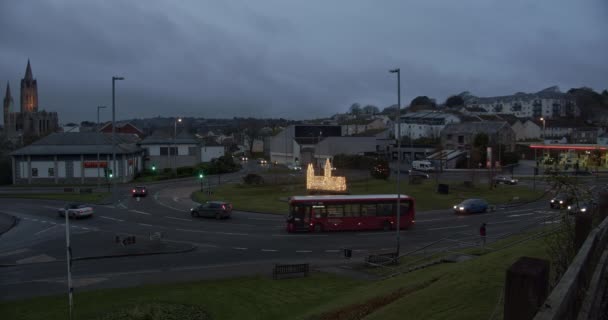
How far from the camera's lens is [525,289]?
15.4 feet

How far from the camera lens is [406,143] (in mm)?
105625

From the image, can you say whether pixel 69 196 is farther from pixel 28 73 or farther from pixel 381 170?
pixel 28 73

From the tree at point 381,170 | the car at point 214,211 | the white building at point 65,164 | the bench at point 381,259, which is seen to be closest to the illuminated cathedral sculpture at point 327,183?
the car at point 214,211

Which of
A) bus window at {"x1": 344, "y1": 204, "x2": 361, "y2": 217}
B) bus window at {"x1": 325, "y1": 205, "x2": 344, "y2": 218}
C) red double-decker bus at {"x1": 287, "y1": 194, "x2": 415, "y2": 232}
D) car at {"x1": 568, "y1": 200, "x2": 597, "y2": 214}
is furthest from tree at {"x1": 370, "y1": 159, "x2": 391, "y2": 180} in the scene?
car at {"x1": 568, "y1": 200, "x2": 597, "y2": 214}

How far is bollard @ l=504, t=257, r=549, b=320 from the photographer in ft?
15.2

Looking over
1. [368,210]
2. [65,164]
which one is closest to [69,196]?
[65,164]

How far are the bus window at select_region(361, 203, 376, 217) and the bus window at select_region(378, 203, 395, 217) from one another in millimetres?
387

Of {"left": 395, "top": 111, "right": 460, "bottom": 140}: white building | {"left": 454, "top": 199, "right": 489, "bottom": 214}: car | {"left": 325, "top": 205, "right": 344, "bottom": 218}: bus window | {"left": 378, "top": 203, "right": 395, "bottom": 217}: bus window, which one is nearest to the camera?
{"left": 325, "top": 205, "right": 344, "bottom": 218}: bus window

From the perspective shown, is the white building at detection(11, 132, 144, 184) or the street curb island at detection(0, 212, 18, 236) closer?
the street curb island at detection(0, 212, 18, 236)

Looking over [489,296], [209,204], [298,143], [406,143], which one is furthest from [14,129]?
[489,296]

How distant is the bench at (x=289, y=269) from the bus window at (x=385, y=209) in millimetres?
11808

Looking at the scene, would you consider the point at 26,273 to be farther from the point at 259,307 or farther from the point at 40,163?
the point at 40,163

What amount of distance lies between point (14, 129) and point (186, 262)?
599ft

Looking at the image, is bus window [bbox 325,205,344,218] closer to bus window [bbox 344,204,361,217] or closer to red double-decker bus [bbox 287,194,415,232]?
red double-decker bus [bbox 287,194,415,232]
